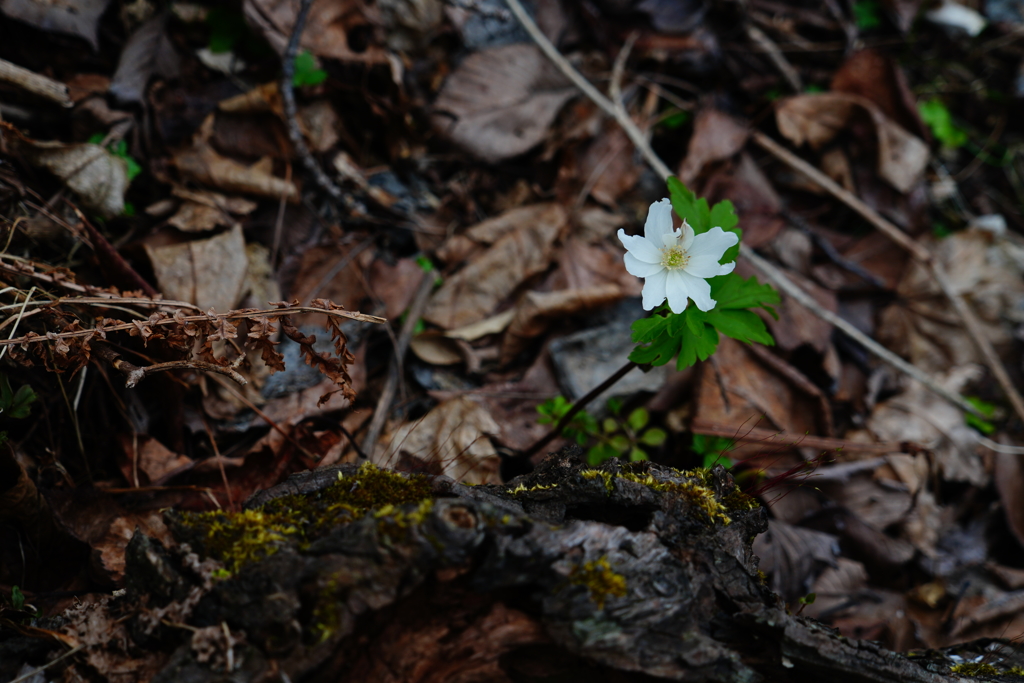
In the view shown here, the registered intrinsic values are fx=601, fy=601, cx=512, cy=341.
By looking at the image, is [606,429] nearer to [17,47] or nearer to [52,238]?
[52,238]

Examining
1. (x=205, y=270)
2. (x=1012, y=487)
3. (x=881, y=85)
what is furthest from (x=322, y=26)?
(x=1012, y=487)

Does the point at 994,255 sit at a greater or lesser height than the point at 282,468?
greater

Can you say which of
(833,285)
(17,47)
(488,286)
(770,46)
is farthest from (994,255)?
(17,47)

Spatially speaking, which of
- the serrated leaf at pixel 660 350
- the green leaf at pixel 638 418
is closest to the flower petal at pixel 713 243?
the serrated leaf at pixel 660 350

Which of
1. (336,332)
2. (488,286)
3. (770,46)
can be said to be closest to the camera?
(336,332)

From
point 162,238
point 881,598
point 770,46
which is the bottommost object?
point 881,598
